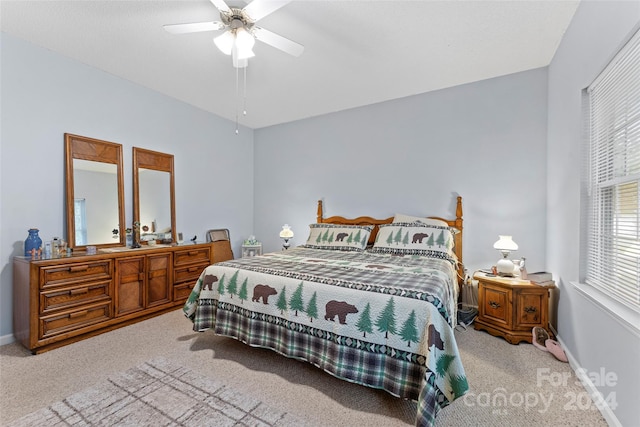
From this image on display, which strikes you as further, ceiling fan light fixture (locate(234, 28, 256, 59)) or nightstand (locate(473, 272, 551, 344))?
nightstand (locate(473, 272, 551, 344))

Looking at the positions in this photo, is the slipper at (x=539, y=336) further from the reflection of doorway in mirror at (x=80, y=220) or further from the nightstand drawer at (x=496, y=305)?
the reflection of doorway in mirror at (x=80, y=220)

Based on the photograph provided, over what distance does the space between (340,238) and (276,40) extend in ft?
7.30

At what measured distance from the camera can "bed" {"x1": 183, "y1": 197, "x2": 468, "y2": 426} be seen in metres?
1.48

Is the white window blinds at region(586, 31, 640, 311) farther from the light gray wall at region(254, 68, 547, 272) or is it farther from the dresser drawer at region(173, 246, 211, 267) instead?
the dresser drawer at region(173, 246, 211, 267)

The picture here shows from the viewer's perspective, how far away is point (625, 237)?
1.52 metres

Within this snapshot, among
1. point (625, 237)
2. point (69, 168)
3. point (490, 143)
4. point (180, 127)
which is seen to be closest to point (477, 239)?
point (490, 143)

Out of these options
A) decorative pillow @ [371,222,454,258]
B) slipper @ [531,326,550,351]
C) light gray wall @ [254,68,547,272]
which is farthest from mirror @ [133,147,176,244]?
slipper @ [531,326,550,351]

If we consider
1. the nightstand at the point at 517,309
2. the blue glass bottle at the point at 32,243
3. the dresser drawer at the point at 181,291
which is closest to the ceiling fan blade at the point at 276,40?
the blue glass bottle at the point at 32,243

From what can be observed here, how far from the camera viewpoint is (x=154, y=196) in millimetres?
3443

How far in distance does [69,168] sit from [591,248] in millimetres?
4522

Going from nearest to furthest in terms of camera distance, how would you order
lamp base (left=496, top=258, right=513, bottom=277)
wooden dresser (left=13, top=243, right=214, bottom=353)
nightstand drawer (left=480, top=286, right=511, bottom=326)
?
wooden dresser (left=13, top=243, right=214, bottom=353)
nightstand drawer (left=480, top=286, right=511, bottom=326)
lamp base (left=496, top=258, right=513, bottom=277)

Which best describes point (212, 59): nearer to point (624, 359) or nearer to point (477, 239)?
point (477, 239)

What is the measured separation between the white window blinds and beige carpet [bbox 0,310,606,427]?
74 centimetres

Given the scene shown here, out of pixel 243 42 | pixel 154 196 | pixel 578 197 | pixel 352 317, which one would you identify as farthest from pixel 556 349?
pixel 154 196
